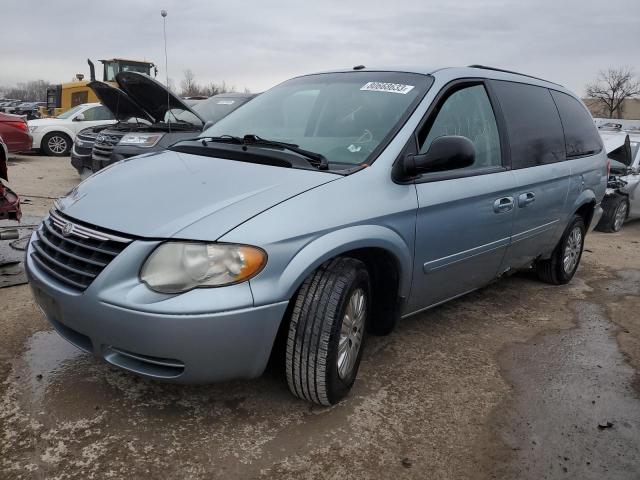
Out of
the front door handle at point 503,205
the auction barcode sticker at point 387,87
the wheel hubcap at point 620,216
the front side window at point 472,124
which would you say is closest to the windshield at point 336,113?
the auction barcode sticker at point 387,87

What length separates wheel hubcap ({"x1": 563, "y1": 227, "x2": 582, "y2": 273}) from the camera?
5061mm

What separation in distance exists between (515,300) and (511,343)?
991mm

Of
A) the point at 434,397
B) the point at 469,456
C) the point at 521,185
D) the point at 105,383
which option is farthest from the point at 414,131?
the point at 105,383

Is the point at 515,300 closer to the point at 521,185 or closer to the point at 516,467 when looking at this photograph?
the point at 521,185

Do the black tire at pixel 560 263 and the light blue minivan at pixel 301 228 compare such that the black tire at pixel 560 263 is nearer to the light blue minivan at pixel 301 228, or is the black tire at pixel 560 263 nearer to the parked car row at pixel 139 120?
the light blue minivan at pixel 301 228

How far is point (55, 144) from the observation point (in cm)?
1439

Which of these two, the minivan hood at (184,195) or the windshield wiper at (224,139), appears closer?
the minivan hood at (184,195)

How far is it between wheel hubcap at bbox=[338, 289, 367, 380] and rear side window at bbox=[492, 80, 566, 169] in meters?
1.71

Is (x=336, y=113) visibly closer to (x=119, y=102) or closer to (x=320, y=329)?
(x=320, y=329)

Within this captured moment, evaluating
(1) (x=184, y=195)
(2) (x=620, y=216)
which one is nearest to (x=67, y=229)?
(1) (x=184, y=195)

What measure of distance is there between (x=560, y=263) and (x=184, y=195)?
3805 mm

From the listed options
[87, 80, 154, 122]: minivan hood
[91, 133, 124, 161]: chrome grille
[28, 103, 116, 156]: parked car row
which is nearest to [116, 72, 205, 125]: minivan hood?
[87, 80, 154, 122]: minivan hood

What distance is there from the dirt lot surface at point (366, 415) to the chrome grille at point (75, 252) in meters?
0.66

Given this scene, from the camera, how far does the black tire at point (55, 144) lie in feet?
46.8
